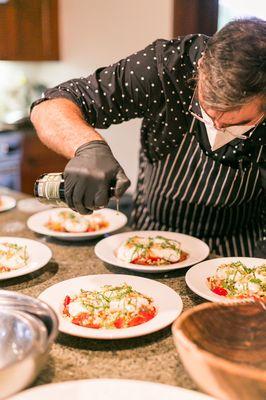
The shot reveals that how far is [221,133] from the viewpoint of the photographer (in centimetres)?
161

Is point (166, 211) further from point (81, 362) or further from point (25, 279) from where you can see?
point (81, 362)

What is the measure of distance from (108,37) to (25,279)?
319cm

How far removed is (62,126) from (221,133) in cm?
54

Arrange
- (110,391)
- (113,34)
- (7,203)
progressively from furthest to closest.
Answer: (113,34)
(7,203)
(110,391)

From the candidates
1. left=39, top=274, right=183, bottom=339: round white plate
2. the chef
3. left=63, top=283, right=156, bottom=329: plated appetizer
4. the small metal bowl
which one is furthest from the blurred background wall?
the small metal bowl

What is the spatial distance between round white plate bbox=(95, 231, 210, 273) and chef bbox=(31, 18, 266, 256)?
0.77 feet

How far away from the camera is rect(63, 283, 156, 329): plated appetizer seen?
1.18 metres

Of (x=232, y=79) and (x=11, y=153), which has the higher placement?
(x=232, y=79)

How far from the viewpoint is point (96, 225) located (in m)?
1.97

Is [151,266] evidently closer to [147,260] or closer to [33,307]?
[147,260]

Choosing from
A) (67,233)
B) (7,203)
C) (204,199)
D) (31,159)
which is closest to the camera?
(67,233)

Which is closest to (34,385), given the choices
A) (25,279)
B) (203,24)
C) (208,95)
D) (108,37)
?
(25,279)

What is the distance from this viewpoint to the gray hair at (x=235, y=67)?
1.29 metres

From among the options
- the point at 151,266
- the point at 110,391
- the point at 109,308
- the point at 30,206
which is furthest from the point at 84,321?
the point at 30,206
